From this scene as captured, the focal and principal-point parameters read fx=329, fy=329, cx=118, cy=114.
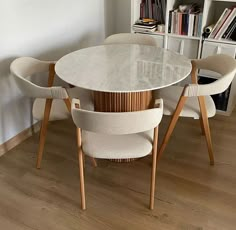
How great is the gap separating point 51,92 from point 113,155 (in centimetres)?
59

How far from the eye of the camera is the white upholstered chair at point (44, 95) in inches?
A: 83.3

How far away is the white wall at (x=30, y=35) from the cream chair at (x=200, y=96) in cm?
106

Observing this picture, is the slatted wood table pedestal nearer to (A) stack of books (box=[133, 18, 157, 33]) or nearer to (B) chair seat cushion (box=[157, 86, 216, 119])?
(B) chair seat cushion (box=[157, 86, 216, 119])

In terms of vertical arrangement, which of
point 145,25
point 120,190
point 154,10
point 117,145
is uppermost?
point 154,10

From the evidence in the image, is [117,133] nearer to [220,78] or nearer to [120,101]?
[120,101]

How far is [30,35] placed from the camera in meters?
2.63

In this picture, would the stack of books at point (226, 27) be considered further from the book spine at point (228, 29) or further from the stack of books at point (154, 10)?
the stack of books at point (154, 10)

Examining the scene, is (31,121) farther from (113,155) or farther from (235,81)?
(235,81)

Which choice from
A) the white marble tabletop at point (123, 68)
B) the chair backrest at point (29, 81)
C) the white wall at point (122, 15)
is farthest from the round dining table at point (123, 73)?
the white wall at point (122, 15)

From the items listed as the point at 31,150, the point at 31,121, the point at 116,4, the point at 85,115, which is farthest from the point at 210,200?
the point at 116,4

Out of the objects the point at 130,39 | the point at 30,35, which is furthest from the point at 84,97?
the point at 130,39

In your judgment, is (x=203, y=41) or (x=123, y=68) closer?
(x=123, y=68)

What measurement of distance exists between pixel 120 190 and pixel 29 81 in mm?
1007

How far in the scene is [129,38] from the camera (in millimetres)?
2955
